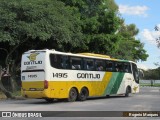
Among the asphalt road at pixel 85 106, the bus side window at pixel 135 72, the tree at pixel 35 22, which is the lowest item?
the asphalt road at pixel 85 106

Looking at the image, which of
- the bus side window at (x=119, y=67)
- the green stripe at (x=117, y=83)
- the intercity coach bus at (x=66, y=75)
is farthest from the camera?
the bus side window at (x=119, y=67)

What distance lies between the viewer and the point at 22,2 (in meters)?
29.8

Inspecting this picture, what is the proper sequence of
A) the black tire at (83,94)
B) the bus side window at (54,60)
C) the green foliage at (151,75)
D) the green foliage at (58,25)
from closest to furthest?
1. the bus side window at (54,60)
2. the black tire at (83,94)
3. the green foliage at (58,25)
4. the green foliage at (151,75)

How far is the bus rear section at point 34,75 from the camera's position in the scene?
945 inches

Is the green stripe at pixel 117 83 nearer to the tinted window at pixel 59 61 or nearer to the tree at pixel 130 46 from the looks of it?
the tinted window at pixel 59 61

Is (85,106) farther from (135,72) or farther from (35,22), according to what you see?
(135,72)

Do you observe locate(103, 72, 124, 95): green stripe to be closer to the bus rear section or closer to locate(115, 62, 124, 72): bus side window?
Answer: locate(115, 62, 124, 72): bus side window

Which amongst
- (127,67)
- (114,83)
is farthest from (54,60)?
(127,67)

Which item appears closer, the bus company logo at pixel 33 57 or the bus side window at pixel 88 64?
the bus company logo at pixel 33 57

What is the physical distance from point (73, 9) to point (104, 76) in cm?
864

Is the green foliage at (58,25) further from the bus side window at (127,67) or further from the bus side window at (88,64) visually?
the bus side window at (127,67)

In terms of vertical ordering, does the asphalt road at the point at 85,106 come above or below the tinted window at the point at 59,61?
below

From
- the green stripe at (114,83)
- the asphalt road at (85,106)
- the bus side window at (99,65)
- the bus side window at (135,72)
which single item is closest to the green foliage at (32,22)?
the bus side window at (99,65)

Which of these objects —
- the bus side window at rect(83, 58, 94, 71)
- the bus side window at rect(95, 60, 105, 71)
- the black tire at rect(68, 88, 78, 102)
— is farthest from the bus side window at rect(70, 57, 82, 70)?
the bus side window at rect(95, 60, 105, 71)
